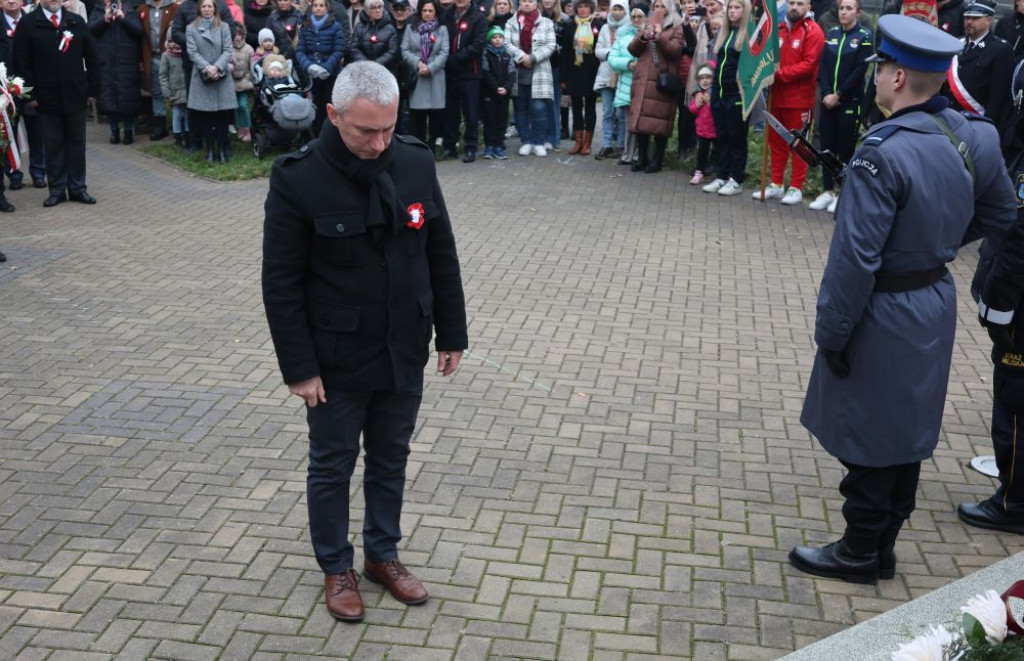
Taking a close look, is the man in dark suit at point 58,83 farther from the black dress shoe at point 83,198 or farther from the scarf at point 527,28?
the scarf at point 527,28

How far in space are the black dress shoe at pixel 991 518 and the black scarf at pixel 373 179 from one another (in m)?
2.95

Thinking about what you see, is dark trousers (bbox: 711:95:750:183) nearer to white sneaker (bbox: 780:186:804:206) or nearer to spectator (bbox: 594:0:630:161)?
white sneaker (bbox: 780:186:804:206)

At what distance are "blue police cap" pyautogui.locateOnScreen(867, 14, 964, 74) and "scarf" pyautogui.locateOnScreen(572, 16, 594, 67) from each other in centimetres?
1021

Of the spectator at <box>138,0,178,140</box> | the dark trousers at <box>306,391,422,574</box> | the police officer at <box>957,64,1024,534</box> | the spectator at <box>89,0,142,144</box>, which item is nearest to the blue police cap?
the police officer at <box>957,64,1024,534</box>

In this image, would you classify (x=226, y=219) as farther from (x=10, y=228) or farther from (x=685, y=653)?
(x=685, y=653)

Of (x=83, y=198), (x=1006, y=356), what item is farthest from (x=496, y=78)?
(x=1006, y=356)

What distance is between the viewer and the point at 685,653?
3979mm

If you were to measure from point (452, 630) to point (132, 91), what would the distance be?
12973 millimetres

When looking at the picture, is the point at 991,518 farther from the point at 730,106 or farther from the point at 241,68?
the point at 241,68

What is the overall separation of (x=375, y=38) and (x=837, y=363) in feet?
34.9

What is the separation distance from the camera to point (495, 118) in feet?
46.5

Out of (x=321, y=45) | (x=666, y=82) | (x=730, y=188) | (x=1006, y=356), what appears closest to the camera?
(x=1006, y=356)

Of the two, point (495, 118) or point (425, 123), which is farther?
point (425, 123)

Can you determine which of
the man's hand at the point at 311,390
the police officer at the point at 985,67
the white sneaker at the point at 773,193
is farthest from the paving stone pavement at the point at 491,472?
the white sneaker at the point at 773,193
